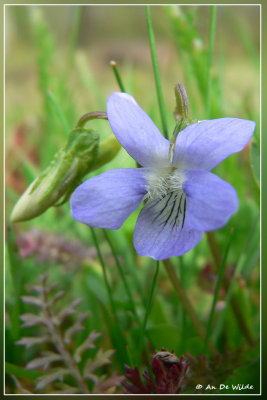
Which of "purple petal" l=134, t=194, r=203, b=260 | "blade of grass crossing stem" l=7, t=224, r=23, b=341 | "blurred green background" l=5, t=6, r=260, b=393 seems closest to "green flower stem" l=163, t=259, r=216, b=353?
"blurred green background" l=5, t=6, r=260, b=393

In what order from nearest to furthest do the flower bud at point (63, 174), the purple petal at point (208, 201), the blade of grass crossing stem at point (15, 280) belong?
1. the purple petal at point (208, 201)
2. the flower bud at point (63, 174)
3. the blade of grass crossing stem at point (15, 280)

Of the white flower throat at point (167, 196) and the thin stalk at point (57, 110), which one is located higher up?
the thin stalk at point (57, 110)

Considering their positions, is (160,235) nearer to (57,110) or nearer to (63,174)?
(63,174)

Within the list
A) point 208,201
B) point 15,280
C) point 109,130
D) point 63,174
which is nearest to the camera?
point 208,201

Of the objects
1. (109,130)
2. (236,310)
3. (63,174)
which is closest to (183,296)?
(236,310)

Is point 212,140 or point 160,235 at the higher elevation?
point 212,140

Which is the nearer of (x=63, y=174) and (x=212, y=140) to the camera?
(x=212, y=140)

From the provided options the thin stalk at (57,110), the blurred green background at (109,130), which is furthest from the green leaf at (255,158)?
the thin stalk at (57,110)

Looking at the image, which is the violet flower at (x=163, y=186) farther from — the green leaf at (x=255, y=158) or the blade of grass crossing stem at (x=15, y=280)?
the blade of grass crossing stem at (x=15, y=280)
